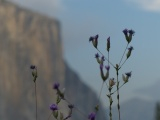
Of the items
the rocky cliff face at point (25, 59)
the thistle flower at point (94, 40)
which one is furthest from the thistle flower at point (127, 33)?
the rocky cliff face at point (25, 59)

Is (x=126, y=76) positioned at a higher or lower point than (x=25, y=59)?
higher

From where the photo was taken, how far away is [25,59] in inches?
4225

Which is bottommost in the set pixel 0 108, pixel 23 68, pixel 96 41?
pixel 0 108

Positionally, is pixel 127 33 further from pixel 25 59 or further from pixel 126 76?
pixel 25 59

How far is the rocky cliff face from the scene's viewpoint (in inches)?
3999

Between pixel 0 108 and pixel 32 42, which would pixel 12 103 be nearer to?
pixel 0 108

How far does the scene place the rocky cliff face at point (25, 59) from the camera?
102 meters

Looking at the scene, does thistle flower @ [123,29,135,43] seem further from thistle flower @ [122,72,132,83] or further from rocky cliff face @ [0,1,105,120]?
rocky cliff face @ [0,1,105,120]

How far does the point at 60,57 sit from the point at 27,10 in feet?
41.2

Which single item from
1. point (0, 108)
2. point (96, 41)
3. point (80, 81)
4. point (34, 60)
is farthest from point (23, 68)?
point (96, 41)

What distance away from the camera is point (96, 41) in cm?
532

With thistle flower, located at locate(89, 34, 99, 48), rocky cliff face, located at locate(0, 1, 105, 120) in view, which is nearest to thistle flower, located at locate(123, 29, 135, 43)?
thistle flower, located at locate(89, 34, 99, 48)

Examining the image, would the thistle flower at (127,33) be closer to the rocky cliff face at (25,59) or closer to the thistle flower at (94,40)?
the thistle flower at (94,40)

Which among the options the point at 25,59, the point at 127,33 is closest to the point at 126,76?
the point at 127,33
